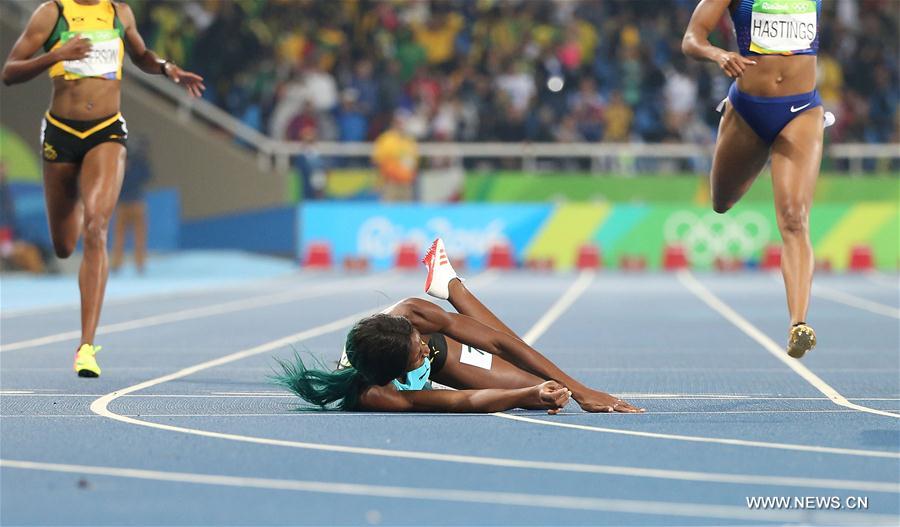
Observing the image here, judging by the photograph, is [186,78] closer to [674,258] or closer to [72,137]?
[72,137]

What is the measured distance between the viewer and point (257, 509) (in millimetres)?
4141

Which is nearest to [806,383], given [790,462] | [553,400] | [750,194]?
[553,400]

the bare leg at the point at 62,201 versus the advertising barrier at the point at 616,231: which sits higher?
the bare leg at the point at 62,201

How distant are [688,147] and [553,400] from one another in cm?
1870

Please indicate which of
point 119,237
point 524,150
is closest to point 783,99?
point 119,237

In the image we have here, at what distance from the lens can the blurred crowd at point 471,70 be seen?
80.7 ft

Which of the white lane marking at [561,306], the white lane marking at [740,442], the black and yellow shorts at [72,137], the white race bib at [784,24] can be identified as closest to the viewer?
the white lane marking at [740,442]

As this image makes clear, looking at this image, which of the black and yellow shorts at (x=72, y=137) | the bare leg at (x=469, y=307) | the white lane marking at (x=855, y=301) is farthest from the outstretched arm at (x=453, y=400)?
the white lane marking at (x=855, y=301)

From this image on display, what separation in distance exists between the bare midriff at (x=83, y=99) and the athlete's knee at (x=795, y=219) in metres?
3.74

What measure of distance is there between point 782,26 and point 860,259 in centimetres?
1607

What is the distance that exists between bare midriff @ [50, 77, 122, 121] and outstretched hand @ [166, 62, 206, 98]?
353 millimetres

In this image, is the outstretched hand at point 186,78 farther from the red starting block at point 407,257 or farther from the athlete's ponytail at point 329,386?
the red starting block at point 407,257

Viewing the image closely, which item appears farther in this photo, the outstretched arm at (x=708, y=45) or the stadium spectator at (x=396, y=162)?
the stadium spectator at (x=396, y=162)

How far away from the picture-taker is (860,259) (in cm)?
2248
